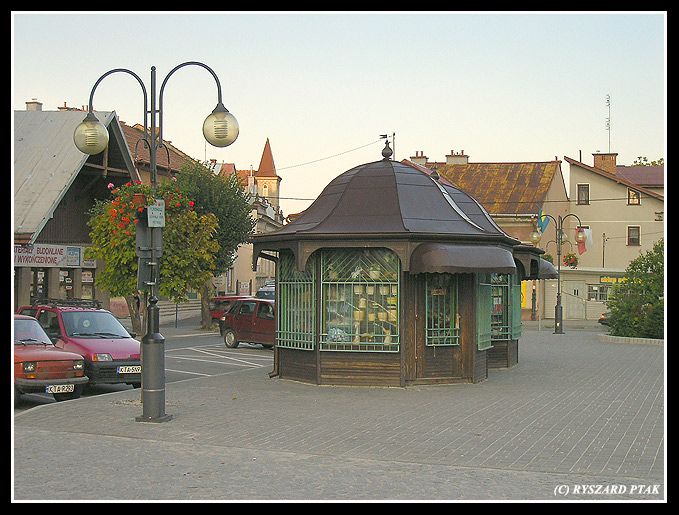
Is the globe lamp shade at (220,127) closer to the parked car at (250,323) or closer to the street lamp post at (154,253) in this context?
the street lamp post at (154,253)

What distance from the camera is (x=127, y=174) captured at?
38.6m

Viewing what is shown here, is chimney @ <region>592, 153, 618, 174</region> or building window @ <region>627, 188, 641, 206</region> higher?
chimney @ <region>592, 153, 618, 174</region>

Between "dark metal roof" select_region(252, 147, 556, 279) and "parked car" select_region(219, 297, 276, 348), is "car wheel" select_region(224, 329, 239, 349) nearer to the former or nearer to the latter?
"parked car" select_region(219, 297, 276, 348)

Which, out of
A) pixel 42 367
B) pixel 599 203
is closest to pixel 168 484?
pixel 42 367

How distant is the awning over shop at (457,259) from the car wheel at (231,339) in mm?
13452

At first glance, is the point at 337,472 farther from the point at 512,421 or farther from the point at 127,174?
the point at 127,174

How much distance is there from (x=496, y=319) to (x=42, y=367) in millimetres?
10655

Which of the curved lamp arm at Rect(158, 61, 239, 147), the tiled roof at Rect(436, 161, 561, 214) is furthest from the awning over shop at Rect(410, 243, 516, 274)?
the tiled roof at Rect(436, 161, 561, 214)

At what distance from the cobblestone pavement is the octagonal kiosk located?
574 mm

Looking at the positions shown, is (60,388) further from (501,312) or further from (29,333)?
(501,312)

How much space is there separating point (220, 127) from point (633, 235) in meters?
54.2

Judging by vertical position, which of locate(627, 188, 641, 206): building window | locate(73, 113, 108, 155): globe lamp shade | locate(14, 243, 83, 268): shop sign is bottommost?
locate(14, 243, 83, 268): shop sign

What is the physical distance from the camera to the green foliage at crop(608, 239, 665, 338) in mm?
30062

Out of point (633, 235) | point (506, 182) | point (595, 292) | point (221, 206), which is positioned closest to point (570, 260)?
point (595, 292)
